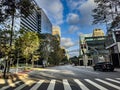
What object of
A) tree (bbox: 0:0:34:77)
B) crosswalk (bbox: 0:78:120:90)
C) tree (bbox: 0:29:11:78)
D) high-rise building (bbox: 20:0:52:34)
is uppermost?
high-rise building (bbox: 20:0:52:34)

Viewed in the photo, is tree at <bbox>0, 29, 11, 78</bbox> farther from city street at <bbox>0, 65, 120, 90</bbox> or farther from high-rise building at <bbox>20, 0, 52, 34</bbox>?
high-rise building at <bbox>20, 0, 52, 34</bbox>

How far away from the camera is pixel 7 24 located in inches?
845

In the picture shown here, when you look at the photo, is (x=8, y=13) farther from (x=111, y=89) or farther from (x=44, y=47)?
(x=44, y=47)

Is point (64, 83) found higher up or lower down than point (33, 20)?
lower down

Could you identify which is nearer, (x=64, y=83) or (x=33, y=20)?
(x=64, y=83)

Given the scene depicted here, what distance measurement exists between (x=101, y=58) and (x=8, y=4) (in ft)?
228

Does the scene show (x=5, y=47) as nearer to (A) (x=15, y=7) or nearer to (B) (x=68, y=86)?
(A) (x=15, y=7)

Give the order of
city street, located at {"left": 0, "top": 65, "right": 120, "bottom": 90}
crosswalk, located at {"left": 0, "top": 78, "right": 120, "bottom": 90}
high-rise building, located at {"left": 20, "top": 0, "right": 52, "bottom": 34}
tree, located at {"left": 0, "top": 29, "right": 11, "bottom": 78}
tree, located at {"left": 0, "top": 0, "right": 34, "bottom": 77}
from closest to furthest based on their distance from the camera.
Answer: crosswalk, located at {"left": 0, "top": 78, "right": 120, "bottom": 90} → city street, located at {"left": 0, "top": 65, "right": 120, "bottom": 90} → tree, located at {"left": 0, "top": 0, "right": 34, "bottom": 77} → high-rise building, located at {"left": 20, "top": 0, "right": 52, "bottom": 34} → tree, located at {"left": 0, "top": 29, "right": 11, "bottom": 78}

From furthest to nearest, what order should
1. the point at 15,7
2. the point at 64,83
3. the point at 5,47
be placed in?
the point at 5,47
the point at 15,7
the point at 64,83

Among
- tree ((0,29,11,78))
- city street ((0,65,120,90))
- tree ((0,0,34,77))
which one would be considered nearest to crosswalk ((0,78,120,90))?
city street ((0,65,120,90))

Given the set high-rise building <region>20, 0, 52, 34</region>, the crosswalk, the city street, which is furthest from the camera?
high-rise building <region>20, 0, 52, 34</region>

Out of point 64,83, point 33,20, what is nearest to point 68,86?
point 64,83

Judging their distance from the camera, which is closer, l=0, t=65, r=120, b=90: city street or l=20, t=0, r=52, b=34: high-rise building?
l=0, t=65, r=120, b=90: city street

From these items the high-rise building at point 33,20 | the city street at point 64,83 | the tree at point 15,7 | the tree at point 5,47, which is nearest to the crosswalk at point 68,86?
the city street at point 64,83
